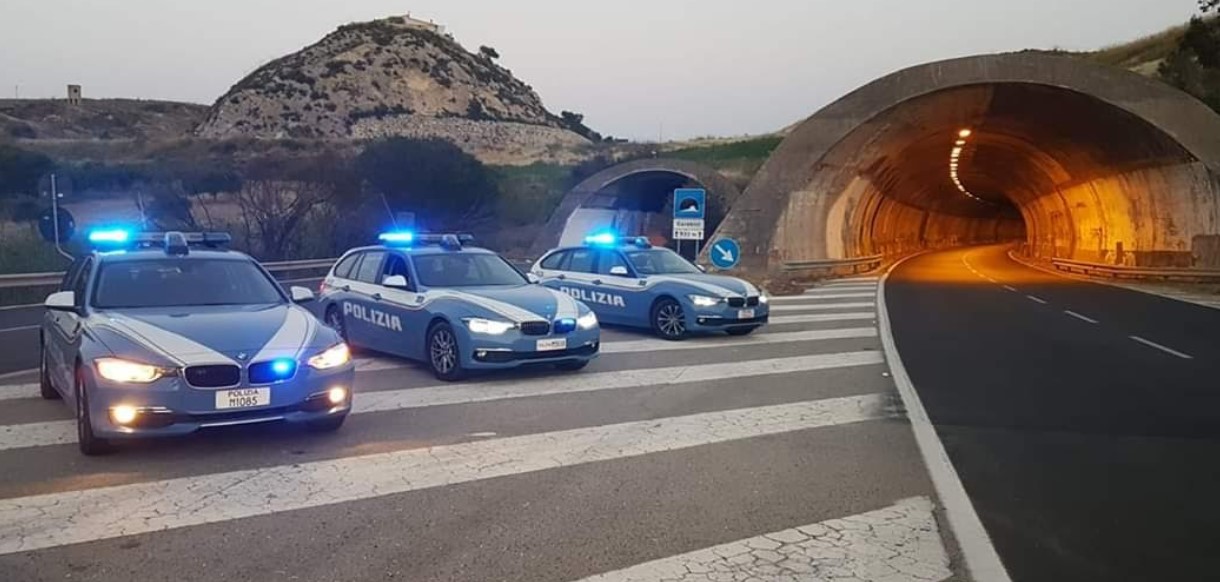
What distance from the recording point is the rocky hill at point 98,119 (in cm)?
7962

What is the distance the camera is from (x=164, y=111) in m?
101

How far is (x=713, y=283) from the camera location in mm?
14930

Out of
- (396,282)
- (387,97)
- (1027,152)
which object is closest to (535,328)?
(396,282)

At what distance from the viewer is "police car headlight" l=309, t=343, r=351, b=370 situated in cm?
730

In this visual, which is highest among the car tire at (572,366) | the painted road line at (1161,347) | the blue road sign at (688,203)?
the blue road sign at (688,203)

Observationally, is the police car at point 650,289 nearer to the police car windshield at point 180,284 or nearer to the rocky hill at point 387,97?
the police car windshield at point 180,284

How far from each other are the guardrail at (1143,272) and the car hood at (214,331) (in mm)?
28293

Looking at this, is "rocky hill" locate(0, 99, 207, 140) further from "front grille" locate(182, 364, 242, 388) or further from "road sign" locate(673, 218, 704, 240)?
"front grille" locate(182, 364, 242, 388)

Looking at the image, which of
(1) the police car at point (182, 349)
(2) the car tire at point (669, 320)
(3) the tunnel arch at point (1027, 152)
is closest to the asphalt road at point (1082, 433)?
(2) the car tire at point (669, 320)

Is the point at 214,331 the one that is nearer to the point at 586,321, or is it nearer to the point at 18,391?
the point at 18,391

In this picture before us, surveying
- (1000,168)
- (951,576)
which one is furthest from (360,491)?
(1000,168)

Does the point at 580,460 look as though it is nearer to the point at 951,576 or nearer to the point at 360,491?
the point at 360,491

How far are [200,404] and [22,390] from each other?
4531mm

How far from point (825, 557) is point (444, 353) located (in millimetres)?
6440
